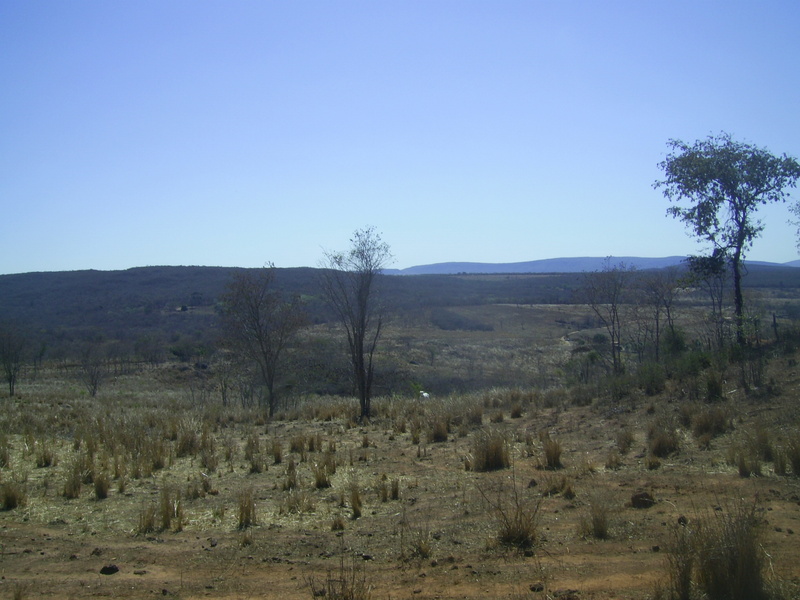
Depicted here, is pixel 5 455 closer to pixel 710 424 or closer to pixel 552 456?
pixel 552 456

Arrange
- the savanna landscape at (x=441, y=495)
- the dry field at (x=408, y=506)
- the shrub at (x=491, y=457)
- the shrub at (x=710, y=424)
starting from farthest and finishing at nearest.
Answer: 1. the shrub at (x=710, y=424)
2. the shrub at (x=491, y=457)
3. the dry field at (x=408, y=506)
4. the savanna landscape at (x=441, y=495)

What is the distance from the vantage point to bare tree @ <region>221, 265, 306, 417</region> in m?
25.3

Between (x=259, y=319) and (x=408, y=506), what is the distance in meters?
18.8

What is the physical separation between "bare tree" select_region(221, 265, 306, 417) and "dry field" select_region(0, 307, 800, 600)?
11.3 metres

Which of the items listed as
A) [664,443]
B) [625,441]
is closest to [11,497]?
[625,441]

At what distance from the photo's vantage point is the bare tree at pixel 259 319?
2534cm

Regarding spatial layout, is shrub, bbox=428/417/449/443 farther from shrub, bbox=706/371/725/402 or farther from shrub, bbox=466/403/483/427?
shrub, bbox=706/371/725/402

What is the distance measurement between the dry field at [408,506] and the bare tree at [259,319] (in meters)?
→ 11.3

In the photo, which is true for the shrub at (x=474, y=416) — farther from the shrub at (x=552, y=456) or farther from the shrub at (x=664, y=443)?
the shrub at (x=664, y=443)

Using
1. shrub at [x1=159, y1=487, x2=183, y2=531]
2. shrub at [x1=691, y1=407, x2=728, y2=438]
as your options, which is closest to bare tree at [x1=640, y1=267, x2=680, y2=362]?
shrub at [x1=691, y1=407, x2=728, y2=438]

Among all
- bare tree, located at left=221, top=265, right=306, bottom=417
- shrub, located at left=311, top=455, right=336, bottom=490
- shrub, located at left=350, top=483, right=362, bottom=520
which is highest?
bare tree, located at left=221, top=265, right=306, bottom=417

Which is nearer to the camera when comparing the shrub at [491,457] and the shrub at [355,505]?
the shrub at [355,505]

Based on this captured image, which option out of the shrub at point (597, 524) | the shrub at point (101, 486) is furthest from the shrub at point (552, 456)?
the shrub at point (101, 486)

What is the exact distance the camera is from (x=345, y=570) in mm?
5695
